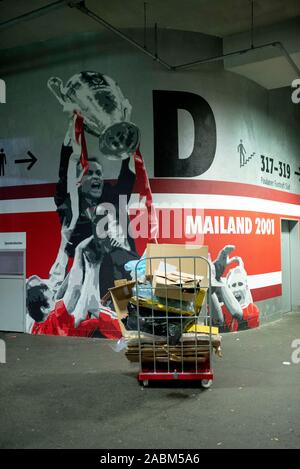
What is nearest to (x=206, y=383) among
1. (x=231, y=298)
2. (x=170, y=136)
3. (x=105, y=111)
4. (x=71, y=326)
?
(x=231, y=298)

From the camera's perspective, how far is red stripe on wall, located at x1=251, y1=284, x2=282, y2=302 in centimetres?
814

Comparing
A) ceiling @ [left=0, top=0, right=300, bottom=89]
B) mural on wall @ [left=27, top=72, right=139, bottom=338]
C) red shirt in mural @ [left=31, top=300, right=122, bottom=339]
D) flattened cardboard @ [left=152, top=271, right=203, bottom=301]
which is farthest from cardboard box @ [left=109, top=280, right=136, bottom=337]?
ceiling @ [left=0, top=0, right=300, bottom=89]

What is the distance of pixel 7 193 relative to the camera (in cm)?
823

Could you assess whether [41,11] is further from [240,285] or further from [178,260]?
[240,285]

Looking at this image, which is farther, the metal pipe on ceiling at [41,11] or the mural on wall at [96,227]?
the mural on wall at [96,227]

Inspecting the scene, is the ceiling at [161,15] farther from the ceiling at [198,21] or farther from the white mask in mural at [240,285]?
the white mask in mural at [240,285]

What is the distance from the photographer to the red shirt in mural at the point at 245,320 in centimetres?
759

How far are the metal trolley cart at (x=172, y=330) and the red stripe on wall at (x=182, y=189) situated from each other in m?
2.71

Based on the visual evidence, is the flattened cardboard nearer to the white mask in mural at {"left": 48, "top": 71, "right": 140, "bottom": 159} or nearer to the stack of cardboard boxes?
the stack of cardboard boxes

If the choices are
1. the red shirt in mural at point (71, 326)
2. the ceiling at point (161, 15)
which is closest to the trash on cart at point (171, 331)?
the red shirt in mural at point (71, 326)

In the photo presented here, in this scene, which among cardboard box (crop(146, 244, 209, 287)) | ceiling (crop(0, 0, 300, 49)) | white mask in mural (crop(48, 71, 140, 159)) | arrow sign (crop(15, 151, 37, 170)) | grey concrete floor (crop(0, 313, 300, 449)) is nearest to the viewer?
grey concrete floor (crop(0, 313, 300, 449))

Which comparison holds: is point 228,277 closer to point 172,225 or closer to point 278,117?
point 172,225

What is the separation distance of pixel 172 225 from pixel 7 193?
3.16 metres

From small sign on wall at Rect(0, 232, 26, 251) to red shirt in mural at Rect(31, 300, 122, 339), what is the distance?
1332 mm
